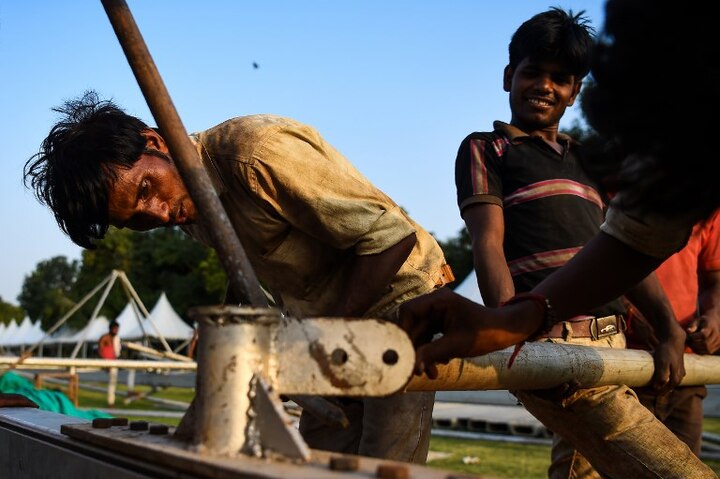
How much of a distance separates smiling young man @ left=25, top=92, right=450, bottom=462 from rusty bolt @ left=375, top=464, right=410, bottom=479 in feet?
3.83

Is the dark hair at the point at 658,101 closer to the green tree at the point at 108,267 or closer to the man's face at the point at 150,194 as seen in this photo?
the man's face at the point at 150,194

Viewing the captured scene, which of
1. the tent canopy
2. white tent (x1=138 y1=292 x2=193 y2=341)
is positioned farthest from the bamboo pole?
the tent canopy

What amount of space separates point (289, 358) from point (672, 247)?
0.75m

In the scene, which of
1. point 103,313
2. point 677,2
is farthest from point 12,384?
point 103,313

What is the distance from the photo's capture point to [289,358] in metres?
1.07

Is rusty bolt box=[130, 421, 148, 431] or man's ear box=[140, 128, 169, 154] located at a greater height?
man's ear box=[140, 128, 169, 154]

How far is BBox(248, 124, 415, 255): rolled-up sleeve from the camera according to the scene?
81.0 inches

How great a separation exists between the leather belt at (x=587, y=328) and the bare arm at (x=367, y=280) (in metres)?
0.61

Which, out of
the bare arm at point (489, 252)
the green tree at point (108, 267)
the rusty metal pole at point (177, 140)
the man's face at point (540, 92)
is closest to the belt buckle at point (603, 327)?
the bare arm at point (489, 252)

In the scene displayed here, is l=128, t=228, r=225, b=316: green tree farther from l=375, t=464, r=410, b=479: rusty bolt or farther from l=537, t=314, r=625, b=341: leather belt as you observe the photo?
l=375, t=464, r=410, b=479: rusty bolt

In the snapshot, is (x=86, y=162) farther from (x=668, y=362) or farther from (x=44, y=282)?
(x=44, y=282)

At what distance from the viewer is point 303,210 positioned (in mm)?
2090

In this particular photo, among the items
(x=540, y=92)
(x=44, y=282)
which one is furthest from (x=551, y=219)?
(x=44, y=282)

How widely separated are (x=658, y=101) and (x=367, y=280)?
1087mm
